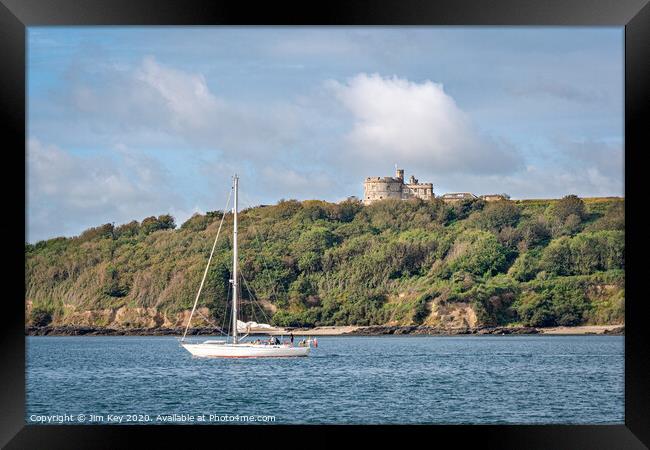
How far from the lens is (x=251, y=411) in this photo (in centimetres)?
1675

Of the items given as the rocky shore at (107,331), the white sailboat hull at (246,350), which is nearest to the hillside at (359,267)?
the rocky shore at (107,331)

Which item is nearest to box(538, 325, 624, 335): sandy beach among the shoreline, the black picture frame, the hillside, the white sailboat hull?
the shoreline

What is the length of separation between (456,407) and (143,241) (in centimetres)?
4153

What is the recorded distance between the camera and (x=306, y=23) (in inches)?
305

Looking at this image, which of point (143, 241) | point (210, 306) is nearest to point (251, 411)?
point (210, 306)

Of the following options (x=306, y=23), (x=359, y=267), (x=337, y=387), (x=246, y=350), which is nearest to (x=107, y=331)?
(x=359, y=267)

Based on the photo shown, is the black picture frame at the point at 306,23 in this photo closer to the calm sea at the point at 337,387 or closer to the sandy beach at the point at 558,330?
the calm sea at the point at 337,387

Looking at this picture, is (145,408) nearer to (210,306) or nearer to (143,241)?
(210,306)

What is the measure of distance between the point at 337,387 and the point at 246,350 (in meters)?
6.36

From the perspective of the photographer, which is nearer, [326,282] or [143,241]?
[326,282]

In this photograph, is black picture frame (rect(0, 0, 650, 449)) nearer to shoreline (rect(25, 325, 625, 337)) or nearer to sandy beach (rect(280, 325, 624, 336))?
shoreline (rect(25, 325, 625, 337))

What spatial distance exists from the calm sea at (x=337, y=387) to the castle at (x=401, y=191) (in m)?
22.4

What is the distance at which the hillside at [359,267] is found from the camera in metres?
50.5

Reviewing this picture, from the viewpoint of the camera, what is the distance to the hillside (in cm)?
5050
